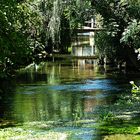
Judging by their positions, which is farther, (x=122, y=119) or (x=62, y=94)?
(x=62, y=94)

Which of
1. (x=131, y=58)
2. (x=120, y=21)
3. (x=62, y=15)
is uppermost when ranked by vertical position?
(x=62, y=15)

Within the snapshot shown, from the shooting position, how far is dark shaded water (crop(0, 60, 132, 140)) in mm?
20453

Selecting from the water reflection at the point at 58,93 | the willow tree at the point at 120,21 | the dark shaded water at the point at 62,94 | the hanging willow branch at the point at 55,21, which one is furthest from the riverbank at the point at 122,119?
the hanging willow branch at the point at 55,21

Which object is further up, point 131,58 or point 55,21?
point 55,21

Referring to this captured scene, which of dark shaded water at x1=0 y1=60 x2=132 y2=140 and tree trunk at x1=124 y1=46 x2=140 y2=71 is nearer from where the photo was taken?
dark shaded water at x1=0 y1=60 x2=132 y2=140

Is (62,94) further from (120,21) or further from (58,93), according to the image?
(120,21)

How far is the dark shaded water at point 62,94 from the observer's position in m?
20.5

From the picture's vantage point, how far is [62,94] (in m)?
27.8

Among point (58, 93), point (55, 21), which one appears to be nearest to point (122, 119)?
point (58, 93)

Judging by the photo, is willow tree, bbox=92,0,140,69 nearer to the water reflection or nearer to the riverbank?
the water reflection

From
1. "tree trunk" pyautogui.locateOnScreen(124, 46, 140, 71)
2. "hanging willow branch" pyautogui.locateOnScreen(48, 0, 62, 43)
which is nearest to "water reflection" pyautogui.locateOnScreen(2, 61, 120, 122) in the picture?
"tree trunk" pyautogui.locateOnScreen(124, 46, 140, 71)

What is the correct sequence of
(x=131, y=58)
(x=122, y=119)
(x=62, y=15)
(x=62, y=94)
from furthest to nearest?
(x=62, y=15) → (x=131, y=58) → (x=62, y=94) → (x=122, y=119)

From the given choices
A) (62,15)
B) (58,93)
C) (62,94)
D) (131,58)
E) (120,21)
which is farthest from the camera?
(62,15)

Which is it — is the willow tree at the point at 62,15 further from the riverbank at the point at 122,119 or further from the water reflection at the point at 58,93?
the riverbank at the point at 122,119
